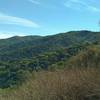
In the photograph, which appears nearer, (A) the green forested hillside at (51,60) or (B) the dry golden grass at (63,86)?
(B) the dry golden grass at (63,86)

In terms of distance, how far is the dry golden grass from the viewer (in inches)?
291

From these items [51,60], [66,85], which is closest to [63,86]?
[66,85]

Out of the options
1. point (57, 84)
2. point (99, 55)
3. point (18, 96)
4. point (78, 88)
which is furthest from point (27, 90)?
point (99, 55)

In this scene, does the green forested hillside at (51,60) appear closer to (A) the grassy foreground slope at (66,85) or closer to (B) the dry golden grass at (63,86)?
(A) the grassy foreground slope at (66,85)

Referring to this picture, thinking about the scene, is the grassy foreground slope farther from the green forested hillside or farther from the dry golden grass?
the green forested hillside

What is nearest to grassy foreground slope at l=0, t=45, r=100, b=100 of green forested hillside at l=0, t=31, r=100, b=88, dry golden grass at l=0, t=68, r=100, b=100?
dry golden grass at l=0, t=68, r=100, b=100

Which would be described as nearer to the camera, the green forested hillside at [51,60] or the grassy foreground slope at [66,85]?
the grassy foreground slope at [66,85]

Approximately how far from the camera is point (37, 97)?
8234 millimetres

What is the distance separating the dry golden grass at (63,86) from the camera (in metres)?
7.40

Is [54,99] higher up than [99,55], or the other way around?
[99,55]

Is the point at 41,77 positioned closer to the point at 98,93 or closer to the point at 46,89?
the point at 46,89

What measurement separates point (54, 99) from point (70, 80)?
516 mm

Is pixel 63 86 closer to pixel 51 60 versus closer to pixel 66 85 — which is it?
pixel 66 85

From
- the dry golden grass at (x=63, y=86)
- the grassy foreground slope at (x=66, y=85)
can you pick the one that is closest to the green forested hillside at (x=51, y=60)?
the grassy foreground slope at (x=66, y=85)
